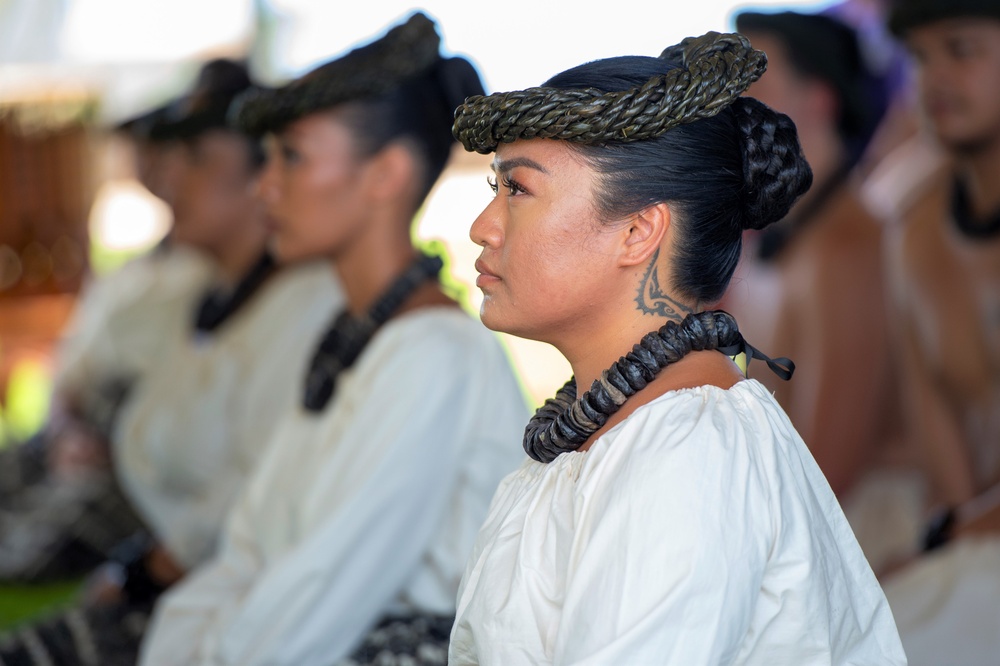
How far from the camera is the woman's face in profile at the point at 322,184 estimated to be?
9.45 feet

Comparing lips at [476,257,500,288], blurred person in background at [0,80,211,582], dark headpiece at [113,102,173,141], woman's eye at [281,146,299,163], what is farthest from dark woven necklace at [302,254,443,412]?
dark headpiece at [113,102,173,141]

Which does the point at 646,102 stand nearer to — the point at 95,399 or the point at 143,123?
the point at 143,123

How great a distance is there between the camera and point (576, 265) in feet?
Result: 5.36

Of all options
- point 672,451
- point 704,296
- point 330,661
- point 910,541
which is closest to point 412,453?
point 330,661

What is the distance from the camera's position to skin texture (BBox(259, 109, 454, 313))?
→ 2.88m

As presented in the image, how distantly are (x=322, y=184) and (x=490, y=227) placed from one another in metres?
1.28

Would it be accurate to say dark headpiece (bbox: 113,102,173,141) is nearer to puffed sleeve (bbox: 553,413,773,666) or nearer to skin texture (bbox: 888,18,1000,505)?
skin texture (bbox: 888,18,1000,505)

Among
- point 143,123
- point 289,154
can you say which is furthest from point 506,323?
point 143,123

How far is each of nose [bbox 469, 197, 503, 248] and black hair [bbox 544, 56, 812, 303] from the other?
16cm

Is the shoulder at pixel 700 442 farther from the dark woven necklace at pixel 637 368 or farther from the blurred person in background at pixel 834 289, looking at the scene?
the blurred person in background at pixel 834 289

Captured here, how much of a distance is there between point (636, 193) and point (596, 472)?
39cm

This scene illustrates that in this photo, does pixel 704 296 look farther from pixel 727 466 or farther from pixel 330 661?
pixel 330 661

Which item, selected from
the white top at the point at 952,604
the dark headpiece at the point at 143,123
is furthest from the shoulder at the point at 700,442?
the dark headpiece at the point at 143,123

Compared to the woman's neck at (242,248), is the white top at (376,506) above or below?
below
